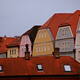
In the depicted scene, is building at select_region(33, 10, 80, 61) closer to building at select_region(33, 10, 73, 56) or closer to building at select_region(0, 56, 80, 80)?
building at select_region(33, 10, 73, 56)

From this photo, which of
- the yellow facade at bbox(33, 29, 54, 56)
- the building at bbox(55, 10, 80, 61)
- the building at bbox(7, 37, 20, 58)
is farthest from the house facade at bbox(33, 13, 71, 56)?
the building at bbox(7, 37, 20, 58)

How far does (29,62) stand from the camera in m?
70.5

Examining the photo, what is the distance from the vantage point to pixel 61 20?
105625mm

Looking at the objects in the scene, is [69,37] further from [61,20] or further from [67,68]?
[67,68]

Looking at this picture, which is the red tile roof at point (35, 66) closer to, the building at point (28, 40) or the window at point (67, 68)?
the window at point (67, 68)

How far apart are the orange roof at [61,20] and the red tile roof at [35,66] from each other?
2522 centimetres

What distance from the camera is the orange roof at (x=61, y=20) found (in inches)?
3853

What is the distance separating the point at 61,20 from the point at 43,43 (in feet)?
21.5

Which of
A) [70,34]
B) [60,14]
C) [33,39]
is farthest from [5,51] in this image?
[70,34]

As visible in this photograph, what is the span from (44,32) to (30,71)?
4019cm

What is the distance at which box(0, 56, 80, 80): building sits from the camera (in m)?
67.6

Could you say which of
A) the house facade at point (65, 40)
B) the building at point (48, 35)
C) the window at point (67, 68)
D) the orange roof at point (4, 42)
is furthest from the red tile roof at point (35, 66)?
the orange roof at point (4, 42)

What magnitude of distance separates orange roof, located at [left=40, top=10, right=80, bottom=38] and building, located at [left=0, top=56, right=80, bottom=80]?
25.5 metres

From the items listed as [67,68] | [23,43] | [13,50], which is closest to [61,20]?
[23,43]
